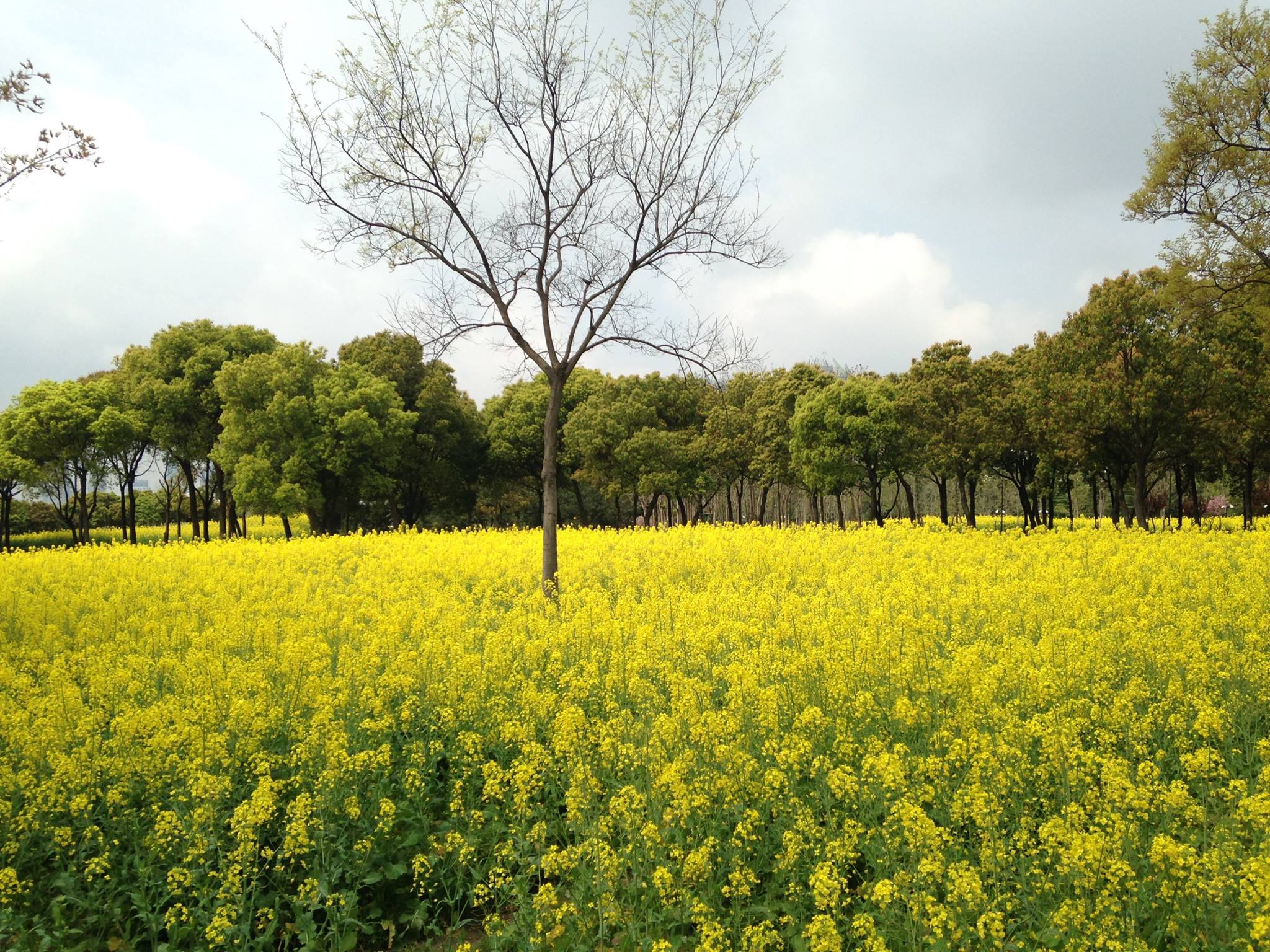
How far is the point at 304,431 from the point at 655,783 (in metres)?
36.5

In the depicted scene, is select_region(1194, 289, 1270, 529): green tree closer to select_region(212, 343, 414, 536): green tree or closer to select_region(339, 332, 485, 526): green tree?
select_region(212, 343, 414, 536): green tree

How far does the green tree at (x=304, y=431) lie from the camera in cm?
3556

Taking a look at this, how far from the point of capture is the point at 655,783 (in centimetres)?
532

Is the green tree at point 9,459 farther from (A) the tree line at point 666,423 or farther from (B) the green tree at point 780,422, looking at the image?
(B) the green tree at point 780,422

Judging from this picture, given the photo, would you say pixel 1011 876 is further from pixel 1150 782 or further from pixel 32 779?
pixel 32 779

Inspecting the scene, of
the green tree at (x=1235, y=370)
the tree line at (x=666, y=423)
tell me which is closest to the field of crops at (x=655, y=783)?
the tree line at (x=666, y=423)

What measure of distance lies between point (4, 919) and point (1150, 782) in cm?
806

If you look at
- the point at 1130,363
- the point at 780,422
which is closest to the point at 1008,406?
the point at 1130,363

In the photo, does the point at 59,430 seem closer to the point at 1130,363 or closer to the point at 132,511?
the point at 132,511

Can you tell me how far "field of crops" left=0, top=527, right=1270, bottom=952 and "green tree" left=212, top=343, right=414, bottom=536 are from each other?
2639 centimetres

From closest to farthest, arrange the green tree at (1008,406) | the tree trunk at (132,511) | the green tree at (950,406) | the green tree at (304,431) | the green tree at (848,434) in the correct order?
the green tree at (1008,406), the green tree at (950,406), the green tree at (304,431), the green tree at (848,434), the tree trunk at (132,511)

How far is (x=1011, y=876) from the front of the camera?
4309mm

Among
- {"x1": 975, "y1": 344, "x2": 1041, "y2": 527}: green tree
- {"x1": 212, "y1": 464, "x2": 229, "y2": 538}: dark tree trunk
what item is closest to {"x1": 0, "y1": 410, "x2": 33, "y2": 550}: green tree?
{"x1": 212, "y1": 464, "x2": 229, "y2": 538}: dark tree trunk

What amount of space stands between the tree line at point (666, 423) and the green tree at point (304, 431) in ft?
0.38
